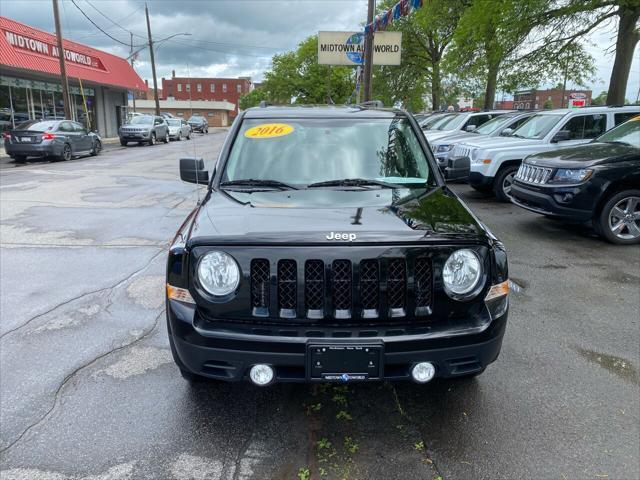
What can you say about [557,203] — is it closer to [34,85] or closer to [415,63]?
[34,85]

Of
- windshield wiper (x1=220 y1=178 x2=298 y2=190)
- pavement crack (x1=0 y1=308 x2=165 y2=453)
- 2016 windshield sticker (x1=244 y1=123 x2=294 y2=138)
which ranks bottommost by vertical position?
pavement crack (x1=0 y1=308 x2=165 y2=453)

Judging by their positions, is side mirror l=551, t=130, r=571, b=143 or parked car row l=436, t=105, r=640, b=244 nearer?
parked car row l=436, t=105, r=640, b=244

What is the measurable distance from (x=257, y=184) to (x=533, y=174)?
17.3 ft

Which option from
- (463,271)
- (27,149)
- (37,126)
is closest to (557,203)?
(463,271)

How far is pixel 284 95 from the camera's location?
212ft

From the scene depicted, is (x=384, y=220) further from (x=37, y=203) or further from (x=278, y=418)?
(x=37, y=203)

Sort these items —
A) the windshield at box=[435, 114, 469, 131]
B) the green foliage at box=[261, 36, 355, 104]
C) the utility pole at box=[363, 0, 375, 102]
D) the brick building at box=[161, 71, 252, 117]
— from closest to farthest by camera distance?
the windshield at box=[435, 114, 469, 131]
the utility pole at box=[363, 0, 375, 102]
the green foliage at box=[261, 36, 355, 104]
the brick building at box=[161, 71, 252, 117]

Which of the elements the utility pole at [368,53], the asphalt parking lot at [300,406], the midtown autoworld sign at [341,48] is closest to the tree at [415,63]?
the midtown autoworld sign at [341,48]

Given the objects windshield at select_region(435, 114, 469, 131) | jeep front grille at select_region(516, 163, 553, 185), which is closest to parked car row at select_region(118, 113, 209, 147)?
windshield at select_region(435, 114, 469, 131)

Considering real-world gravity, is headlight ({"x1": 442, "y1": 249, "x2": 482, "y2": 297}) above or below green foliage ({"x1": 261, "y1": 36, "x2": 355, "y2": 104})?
below

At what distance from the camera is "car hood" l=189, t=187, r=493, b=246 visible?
8.54 ft

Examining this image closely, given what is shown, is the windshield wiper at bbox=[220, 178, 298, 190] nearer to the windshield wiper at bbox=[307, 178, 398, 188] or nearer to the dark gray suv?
the windshield wiper at bbox=[307, 178, 398, 188]

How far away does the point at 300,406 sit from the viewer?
315 cm

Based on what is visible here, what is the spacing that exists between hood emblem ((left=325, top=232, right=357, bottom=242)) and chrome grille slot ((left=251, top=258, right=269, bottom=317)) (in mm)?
349
